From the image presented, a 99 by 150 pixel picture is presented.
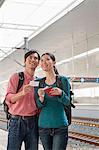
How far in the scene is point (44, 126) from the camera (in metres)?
2.65

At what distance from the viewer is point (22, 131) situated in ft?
9.18

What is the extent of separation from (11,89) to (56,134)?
0.57 meters

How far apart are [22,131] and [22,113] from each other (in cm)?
17

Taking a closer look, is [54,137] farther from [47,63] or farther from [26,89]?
[47,63]

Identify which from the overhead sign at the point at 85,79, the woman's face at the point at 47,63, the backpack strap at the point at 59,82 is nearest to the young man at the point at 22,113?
the woman's face at the point at 47,63

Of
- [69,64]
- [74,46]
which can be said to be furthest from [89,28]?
[69,64]

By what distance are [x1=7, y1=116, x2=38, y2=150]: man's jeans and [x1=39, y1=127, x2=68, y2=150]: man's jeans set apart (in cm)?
13

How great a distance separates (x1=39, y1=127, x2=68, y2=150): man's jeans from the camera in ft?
8.61

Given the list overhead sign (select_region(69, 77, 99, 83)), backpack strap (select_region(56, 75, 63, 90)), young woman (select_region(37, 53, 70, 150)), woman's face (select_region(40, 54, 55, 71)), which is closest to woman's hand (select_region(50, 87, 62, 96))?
young woman (select_region(37, 53, 70, 150))

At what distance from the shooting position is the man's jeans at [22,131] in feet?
9.11

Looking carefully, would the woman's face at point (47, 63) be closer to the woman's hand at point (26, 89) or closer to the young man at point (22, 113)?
the young man at point (22, 113)

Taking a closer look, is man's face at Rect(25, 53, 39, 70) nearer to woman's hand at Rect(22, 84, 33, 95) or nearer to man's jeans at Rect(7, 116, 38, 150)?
woman's hand at Rect(22, 84, 33, 95)

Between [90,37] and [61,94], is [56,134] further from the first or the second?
[90,37]

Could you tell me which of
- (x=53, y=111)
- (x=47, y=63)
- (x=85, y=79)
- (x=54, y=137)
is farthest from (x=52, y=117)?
(x=85, y=79)
